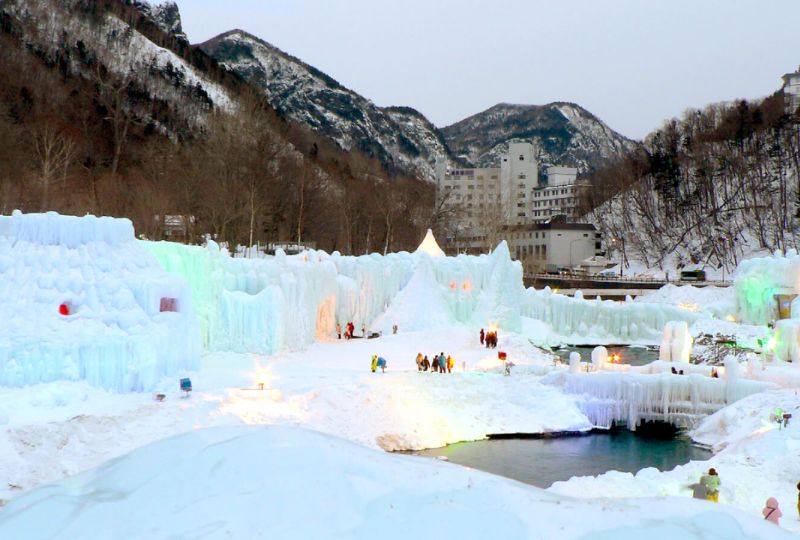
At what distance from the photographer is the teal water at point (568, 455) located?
21562 mm

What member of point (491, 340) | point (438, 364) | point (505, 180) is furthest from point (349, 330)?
point (505, 180)

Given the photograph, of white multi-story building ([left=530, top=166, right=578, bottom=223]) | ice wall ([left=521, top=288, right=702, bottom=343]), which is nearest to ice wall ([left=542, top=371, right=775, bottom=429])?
ice wall ([left=521, top=288, right=702, bottom=343])

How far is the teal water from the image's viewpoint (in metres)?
21.6

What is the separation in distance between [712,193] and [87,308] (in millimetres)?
79276

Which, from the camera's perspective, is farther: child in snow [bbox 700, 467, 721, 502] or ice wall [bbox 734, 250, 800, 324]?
ice wall [bbox 734, 250, 800, 324]

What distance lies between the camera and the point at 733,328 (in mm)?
39750

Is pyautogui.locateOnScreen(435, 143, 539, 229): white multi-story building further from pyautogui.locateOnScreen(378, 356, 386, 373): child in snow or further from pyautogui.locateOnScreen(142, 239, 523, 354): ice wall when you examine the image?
pyautogui.locateOnScreen(378, 356, 386, 373): child in snow

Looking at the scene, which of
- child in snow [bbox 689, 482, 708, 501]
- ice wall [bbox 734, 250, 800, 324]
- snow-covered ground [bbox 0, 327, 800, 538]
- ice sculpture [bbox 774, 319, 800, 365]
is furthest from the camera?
ice wall [bbox 734, 250, 800, 324]

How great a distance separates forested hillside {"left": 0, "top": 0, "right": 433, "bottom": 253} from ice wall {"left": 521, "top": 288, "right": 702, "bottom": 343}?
17512 millimetres

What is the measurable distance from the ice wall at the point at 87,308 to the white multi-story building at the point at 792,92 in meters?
96.9

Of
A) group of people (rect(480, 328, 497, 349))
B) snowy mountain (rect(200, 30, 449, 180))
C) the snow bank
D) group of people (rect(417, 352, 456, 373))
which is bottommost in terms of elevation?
group of people (rect(417, 352, 456, 373))

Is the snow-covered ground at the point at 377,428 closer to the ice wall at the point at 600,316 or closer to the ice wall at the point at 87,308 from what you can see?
the ice wall at the point at 87,308

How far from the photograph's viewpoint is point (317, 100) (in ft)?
527

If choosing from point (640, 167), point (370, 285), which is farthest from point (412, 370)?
point (640, 167)
